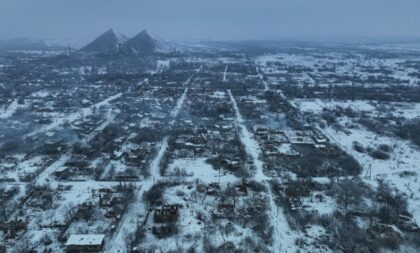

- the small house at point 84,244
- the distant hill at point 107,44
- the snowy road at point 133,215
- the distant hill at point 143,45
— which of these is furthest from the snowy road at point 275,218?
the distant hill at point 107,44

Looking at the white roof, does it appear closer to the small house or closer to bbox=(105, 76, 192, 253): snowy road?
the small house

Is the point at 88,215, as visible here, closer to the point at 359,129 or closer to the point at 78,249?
the point at 78,249

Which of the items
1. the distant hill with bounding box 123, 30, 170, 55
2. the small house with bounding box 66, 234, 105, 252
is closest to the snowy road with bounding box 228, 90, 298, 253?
the small house with bounding box 66, 234, 105, 252

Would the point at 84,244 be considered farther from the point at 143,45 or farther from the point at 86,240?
the point at 143,45

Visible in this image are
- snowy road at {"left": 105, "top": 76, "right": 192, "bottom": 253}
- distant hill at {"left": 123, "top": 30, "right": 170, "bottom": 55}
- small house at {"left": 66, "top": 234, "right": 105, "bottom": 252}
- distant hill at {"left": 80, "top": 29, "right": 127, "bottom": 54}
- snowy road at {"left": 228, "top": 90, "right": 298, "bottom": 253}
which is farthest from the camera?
distant hill at {"left": 80, "top": 29, "right": 127, "bottom": 54}

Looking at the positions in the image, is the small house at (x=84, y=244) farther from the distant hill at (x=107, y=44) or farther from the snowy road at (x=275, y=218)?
the distant hill at (x=107, y=44)

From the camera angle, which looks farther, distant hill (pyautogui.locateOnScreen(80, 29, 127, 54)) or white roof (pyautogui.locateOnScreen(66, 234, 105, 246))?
distant hill (pyautogui.locateOnScreen(80, 29, 127, 54))
